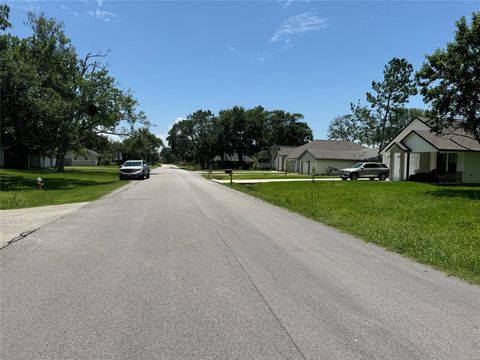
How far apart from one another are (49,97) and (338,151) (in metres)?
44.4

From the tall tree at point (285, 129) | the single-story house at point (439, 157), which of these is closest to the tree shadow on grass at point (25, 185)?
the single-story house at point (439, 157)

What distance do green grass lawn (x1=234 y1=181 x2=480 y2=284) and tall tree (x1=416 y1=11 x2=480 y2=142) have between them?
7013mm

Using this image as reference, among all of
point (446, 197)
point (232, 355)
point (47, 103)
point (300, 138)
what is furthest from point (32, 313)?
point (300, 138)

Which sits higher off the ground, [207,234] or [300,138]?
[300,138]

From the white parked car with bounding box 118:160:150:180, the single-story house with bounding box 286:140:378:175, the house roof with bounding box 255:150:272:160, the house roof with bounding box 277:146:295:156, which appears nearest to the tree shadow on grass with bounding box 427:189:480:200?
the white parked car with bounding box 118:160:150:180

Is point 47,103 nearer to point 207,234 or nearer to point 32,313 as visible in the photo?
point 207,234

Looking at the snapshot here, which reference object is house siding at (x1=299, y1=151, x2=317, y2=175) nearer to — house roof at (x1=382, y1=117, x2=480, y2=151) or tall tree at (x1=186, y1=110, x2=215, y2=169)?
house roof at (x1=382, y1=117, x2=480, y2=151)

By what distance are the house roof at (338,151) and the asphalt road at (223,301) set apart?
52.3m

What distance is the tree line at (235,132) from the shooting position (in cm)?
9581

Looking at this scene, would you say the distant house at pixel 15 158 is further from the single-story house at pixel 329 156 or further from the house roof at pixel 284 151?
the house roof at pixel 284 151

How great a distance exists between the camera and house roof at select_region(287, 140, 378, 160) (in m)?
60.3

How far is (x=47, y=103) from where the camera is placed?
26391 mm

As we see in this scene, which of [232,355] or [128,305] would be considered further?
[128,305]

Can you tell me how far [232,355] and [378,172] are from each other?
38729 mm
